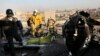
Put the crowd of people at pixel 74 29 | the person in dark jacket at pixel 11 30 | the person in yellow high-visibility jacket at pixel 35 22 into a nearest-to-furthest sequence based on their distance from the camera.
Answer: the crowd of people at pixel 74 29
the person in dark jacket at pixel 11 30
the person in yellow high-visibility jacket at pixel 35 22

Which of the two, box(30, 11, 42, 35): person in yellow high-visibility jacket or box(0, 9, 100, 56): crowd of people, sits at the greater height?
box(0, 9, 100, 56): crowd of people

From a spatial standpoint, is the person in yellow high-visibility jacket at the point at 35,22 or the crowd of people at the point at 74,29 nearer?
the crowd of people at the point at 74,29

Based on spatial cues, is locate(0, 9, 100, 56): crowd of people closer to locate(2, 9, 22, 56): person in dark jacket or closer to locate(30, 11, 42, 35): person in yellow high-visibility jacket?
locate(2, 9, 22, 56): person in dark jacket

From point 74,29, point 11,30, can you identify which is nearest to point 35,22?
point 11,30

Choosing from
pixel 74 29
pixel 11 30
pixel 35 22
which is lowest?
pixel 35 22

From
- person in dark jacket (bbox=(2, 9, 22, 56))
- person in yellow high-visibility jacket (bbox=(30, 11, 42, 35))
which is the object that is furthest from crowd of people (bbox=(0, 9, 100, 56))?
person in yellow high-visibility jacket (bbox=(30, 11, 42, 35))

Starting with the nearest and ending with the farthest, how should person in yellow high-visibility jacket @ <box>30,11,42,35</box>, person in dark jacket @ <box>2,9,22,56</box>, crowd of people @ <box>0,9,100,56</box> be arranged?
1. crowd of people @ <box>0,9,100,56</box>
2. person in dark jacket @ <box>2,9,22,56</box>
3. person in yellow high-visibility jacket @ <box>30,11,42,35</box>

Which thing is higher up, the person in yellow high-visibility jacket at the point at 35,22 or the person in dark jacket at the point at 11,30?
the person in dark jacket at the point at 11,30

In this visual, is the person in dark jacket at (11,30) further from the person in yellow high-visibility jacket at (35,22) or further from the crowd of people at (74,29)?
the person in yellow high-visibility jacket at (35,22)

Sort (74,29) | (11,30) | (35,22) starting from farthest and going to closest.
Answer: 1. (35,22)
2. (11,30)
3. (74,29)

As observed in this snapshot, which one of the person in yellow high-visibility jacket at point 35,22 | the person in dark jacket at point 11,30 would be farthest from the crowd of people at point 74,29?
the person in yellow high-visibility jacket at point 35,22

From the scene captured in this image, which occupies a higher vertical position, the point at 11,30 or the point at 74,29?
the point at 74,29

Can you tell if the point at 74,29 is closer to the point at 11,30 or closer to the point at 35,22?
the point at 11,30

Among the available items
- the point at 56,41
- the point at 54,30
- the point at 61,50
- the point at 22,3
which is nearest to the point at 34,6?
the point at 22,3
